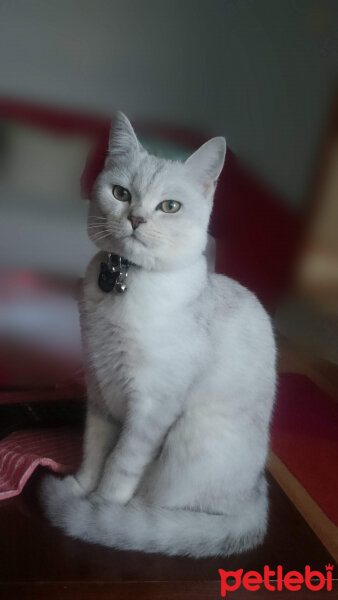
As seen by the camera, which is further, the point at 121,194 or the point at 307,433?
the point at 307,433

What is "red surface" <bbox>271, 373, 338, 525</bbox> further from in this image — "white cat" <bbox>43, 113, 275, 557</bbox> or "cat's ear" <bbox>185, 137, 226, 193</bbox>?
"cat's ear" <bbox>185, 137, 226, 193</bbox>

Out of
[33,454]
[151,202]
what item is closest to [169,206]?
[151,202]

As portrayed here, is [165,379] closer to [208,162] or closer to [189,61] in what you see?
[208,162]

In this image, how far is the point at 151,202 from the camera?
690 mm

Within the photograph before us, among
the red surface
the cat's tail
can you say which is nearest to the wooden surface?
the cat's tail

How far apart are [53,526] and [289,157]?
2.06ft

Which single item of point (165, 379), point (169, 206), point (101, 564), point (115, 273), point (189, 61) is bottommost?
point (101, 564)

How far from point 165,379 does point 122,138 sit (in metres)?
0.33

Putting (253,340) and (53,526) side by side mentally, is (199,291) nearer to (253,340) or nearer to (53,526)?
(253,340)

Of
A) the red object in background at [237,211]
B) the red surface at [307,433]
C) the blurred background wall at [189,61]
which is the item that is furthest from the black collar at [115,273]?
the red surface at [307,433]

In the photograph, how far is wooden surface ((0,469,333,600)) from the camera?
0.64 metres

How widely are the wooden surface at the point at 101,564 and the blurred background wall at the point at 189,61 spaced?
1.83ft

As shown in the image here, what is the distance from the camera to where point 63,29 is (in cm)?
72

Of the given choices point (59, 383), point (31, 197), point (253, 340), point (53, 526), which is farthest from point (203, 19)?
point (53, 526)
